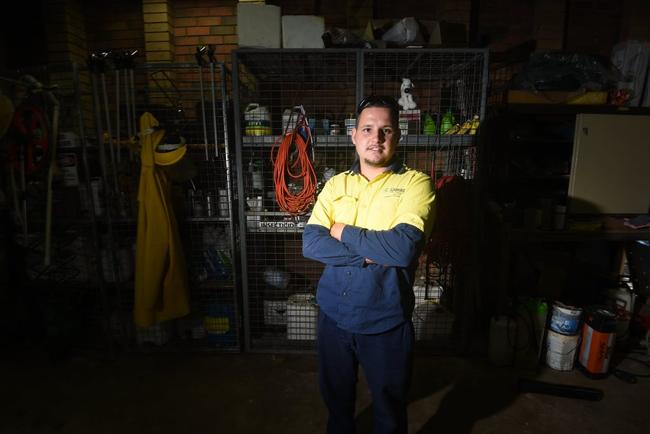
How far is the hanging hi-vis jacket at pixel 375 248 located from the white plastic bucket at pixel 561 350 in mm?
1639

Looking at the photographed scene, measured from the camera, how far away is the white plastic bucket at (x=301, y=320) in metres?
2.82

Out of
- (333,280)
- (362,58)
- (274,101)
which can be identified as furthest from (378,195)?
(274,101)

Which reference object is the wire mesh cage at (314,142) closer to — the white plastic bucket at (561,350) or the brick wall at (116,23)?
the white plastic bucket at (561,350)

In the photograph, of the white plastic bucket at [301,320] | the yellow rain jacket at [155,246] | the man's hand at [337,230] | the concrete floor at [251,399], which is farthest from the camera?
the white plastic bucket at [301,320]

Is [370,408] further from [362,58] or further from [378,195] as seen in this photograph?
[362,58]

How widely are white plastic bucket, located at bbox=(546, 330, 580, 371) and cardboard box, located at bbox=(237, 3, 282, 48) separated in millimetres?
2901

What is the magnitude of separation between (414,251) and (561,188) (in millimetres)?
2433

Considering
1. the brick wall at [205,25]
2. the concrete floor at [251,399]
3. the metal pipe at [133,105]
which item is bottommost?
the concrete floor at [251,399]

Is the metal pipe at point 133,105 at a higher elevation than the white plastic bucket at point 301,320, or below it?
higher

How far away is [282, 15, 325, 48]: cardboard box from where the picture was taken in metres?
2.39

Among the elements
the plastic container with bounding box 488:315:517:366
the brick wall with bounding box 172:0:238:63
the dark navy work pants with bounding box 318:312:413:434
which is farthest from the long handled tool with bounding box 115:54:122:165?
the plastic container with bounding box 488:315:517:366

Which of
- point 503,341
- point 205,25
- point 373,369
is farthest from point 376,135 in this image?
point 205,25

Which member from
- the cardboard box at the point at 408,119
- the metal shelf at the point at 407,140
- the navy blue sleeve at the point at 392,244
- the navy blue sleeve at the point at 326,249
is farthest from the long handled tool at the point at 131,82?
the navy blue sleeve at the point at 392,244

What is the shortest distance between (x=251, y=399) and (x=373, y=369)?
115cm
